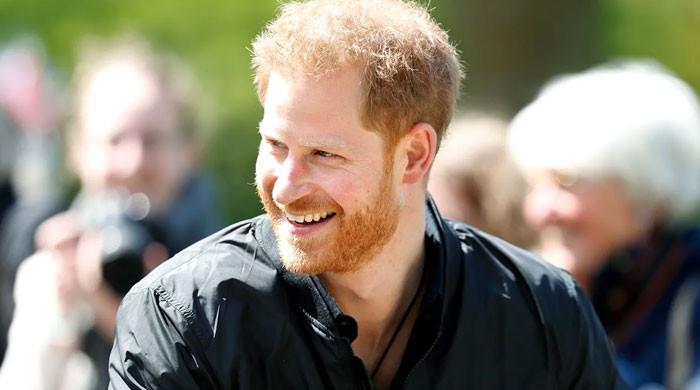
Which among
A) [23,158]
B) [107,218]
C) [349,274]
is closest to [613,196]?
[107,218]

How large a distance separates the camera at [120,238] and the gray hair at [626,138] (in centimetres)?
132

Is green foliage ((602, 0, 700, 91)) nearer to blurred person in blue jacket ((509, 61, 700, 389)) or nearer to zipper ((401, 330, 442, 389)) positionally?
blurred person in blue jacket ((509, 61, 700, 389))

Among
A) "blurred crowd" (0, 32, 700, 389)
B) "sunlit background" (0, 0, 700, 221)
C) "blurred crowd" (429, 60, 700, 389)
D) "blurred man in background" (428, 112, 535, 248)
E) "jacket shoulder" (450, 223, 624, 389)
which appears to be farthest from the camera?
"sunlit background" (0, 0, 700, 221)

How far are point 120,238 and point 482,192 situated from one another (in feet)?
4.14

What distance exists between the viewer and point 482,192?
4949 millimetres

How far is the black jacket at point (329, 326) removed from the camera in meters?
3.03

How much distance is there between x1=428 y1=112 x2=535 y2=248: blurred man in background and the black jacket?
146 cm

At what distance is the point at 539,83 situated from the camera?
7930 millimetres

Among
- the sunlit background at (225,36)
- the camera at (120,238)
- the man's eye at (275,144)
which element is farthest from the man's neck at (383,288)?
the sunlit background at (225,36)

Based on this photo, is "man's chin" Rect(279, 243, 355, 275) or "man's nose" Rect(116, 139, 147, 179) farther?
"man's nose" Rect(116, 139, 147, 179)

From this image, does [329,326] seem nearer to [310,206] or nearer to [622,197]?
[310,206]

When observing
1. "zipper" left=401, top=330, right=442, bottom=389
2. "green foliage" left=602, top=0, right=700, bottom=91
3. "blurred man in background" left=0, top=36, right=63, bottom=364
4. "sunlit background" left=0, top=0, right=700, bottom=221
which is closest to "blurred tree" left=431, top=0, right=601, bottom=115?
"sunlit background" left=0, top=0, right=700, bottom=221

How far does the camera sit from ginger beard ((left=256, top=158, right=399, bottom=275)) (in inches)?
121

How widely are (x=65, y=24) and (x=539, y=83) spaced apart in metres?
3.17
